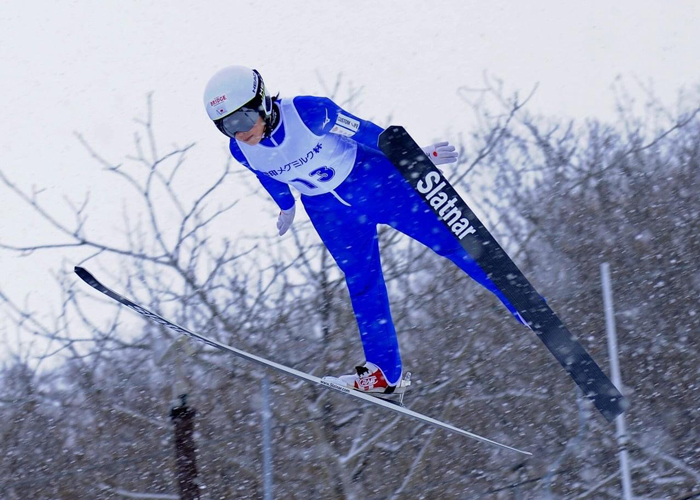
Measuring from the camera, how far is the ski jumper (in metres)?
3.13

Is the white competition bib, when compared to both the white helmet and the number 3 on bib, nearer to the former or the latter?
the number 3 on bib

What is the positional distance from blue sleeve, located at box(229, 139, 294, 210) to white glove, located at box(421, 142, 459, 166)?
594 mm

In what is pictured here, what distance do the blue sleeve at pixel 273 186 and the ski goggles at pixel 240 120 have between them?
0.22 metres

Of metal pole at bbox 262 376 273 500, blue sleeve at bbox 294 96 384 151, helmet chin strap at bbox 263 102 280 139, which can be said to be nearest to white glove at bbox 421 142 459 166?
blue sleeve at bbox 294 96 384 151

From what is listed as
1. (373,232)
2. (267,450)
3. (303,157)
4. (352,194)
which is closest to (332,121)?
(303,157)

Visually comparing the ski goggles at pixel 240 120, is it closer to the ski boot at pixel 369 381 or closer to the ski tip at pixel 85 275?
the ski tip at pixel 85 275

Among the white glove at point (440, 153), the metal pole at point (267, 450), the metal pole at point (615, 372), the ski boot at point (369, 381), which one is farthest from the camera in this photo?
the metal pole at point (615, 372)

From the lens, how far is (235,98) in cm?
302

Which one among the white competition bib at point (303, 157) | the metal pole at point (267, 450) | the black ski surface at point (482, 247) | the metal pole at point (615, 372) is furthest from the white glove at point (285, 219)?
the metal pole at point (615, 372)

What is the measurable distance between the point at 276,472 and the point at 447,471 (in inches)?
68.4

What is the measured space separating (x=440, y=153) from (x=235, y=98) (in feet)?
2.64

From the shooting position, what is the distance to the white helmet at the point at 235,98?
3018mm

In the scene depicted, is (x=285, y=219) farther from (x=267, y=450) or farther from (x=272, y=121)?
(x=267, y=450)

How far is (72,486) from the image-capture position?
6.87 metres
